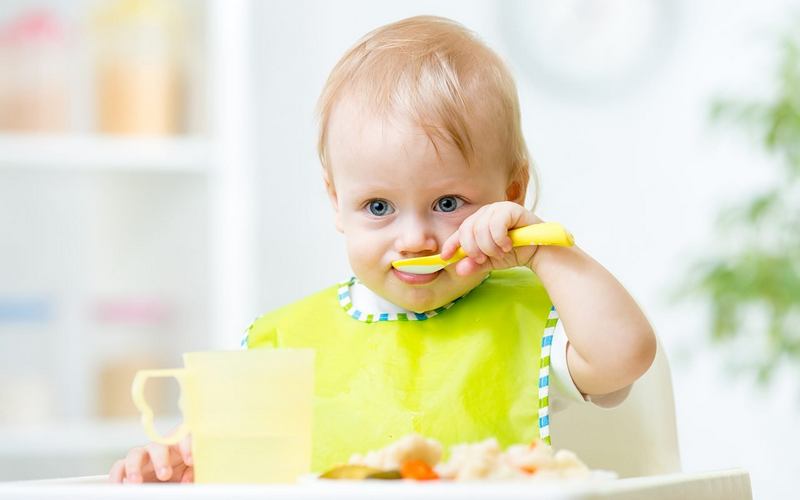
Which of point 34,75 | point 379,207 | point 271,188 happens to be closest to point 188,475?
point 379,207

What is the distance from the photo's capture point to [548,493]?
453 mm

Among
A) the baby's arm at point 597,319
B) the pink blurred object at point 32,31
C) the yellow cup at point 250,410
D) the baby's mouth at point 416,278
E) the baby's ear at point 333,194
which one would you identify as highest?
the pink blurred object at point 32,31

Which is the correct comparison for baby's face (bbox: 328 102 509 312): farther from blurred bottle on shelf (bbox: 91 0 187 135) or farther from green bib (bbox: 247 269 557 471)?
blurred bottle on shelf (bbox: 91 0 187 135)

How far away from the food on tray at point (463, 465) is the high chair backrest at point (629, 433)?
1.34ft

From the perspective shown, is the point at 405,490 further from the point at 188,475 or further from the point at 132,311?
the point at 132,311

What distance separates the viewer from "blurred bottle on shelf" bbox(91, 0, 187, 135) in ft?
7.18

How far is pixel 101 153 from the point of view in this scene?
2.16 metres

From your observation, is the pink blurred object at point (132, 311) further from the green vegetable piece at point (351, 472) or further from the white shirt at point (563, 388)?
the green vegetable piece at point (351, 472)

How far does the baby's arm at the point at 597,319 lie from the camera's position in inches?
31.4

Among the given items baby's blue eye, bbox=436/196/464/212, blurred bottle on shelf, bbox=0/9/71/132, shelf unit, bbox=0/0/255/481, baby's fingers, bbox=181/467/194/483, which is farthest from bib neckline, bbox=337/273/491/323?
blurred bottle on shelf, bbox=0/9/71/132

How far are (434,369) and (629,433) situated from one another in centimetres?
21

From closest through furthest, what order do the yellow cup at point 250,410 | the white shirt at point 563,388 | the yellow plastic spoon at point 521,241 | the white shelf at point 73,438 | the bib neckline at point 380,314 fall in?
the yellow cup at point 250,410 < the yellow plastic spoon at point 521,241 < the white shirt at point 563,388 < the bib neckline at point 380,314 < the white shelf at point 73,438

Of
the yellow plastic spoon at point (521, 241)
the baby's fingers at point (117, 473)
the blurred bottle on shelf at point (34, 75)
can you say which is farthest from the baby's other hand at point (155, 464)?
the blurred bottle on shelf at point (34, 75)

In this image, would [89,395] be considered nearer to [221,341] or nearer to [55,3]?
[221,341]
